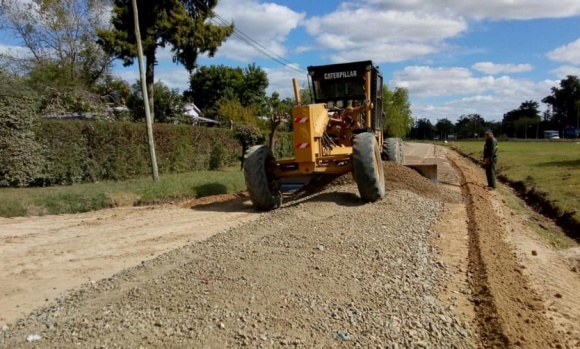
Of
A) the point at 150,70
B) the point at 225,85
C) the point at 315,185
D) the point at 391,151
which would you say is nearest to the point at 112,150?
the point at 315,185

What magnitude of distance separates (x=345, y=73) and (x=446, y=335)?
8.81 meters

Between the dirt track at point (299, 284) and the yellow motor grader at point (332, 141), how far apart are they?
0.92 m

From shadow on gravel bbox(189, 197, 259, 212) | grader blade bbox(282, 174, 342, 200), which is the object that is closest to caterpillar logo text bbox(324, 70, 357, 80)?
grader blade bbox(282, 174, 342, 200)

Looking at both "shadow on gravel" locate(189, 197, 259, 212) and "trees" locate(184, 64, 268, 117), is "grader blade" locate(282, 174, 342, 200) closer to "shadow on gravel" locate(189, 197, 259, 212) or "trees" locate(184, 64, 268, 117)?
"shadow on gravel" locate(189, 197, 259, 212)

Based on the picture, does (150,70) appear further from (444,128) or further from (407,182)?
(444,128)

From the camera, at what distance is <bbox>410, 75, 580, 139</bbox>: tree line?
103812 mm

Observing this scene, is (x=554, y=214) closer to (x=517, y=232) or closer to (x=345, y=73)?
(x=517, y=232)

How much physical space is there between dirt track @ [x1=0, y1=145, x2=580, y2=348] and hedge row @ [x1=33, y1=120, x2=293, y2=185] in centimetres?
641

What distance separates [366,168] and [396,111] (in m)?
54.5

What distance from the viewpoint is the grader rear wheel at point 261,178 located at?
1093cm

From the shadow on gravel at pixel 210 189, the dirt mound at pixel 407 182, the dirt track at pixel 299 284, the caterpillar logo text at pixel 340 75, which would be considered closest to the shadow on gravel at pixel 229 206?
the shadow on gravel at pixel 210 189

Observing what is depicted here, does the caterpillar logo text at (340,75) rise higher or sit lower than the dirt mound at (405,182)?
higher

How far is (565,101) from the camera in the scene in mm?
105875

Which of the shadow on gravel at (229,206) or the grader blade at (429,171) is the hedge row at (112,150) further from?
the grader blade at (429,171)
